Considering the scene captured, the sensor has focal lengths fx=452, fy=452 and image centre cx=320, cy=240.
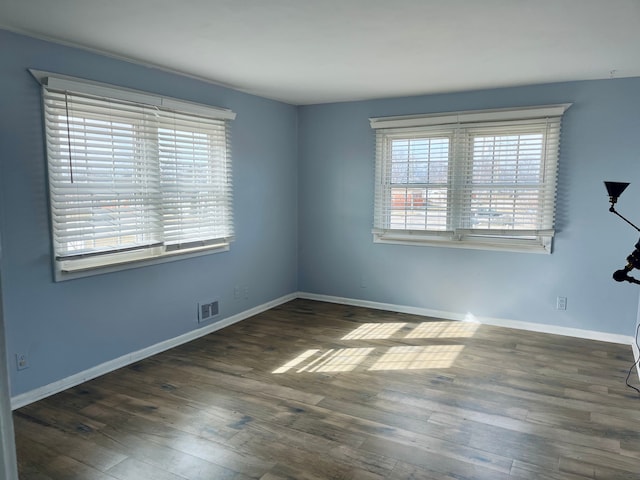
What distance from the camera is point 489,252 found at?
4.49 m

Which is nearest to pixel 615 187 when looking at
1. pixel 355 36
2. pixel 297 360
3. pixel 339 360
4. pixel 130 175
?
pixel 355 36

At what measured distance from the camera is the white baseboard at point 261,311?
3018mm

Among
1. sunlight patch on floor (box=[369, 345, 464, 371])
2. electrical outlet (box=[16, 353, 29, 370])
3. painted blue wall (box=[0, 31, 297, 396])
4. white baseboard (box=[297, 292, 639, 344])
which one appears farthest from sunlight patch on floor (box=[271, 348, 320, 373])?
electrical outlet (box=[16, 353, 29, 370])

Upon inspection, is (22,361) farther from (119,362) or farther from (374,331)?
(374,331)

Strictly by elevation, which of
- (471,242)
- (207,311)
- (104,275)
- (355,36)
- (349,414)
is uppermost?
(355,36)

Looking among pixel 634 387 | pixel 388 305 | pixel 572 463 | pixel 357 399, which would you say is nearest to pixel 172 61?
pixel 357 399

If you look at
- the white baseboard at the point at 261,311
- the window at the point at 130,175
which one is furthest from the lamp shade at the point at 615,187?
the window at the point at 130,175

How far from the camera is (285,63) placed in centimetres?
345

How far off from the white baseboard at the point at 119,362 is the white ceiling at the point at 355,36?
225 centimetres

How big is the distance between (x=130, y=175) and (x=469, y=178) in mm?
3109

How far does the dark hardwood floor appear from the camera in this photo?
7.45 ft

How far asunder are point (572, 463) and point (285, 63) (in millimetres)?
3145

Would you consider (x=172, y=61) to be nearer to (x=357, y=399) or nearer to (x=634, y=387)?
(x=357, y=399)

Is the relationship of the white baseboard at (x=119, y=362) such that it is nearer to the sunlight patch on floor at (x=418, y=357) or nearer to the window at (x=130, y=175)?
the window at (x=130, y=175)
